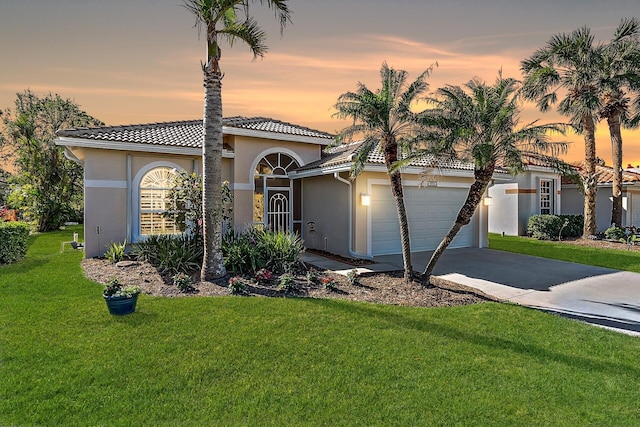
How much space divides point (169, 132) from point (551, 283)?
14.7 meters

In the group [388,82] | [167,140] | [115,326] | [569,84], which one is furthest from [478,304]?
[569,84]

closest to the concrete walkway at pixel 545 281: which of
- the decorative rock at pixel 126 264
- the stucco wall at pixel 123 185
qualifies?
the stucco wall at pixel 123 185

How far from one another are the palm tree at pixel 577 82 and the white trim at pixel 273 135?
11.2m

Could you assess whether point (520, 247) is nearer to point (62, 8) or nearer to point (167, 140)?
point (167, 140)

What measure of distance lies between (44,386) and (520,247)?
1774cm

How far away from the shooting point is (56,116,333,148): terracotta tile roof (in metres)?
12.0

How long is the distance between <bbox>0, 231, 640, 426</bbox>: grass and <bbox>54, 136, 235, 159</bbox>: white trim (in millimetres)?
6071

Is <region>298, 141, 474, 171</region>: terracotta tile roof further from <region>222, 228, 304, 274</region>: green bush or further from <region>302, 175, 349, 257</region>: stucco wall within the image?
<region>222, 228, 304, 274</region>: green bush

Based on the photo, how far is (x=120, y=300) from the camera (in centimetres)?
635

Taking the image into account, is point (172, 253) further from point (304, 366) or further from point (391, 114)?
point (391, 114)

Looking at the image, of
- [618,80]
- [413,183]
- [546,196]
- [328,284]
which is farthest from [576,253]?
[328,284]

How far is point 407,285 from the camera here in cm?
895

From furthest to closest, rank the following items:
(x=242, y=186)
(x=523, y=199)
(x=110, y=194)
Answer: (x=523, y=199) → (x=242, y=186) → (x=110, y=194)

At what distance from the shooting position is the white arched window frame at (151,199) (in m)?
12.7
